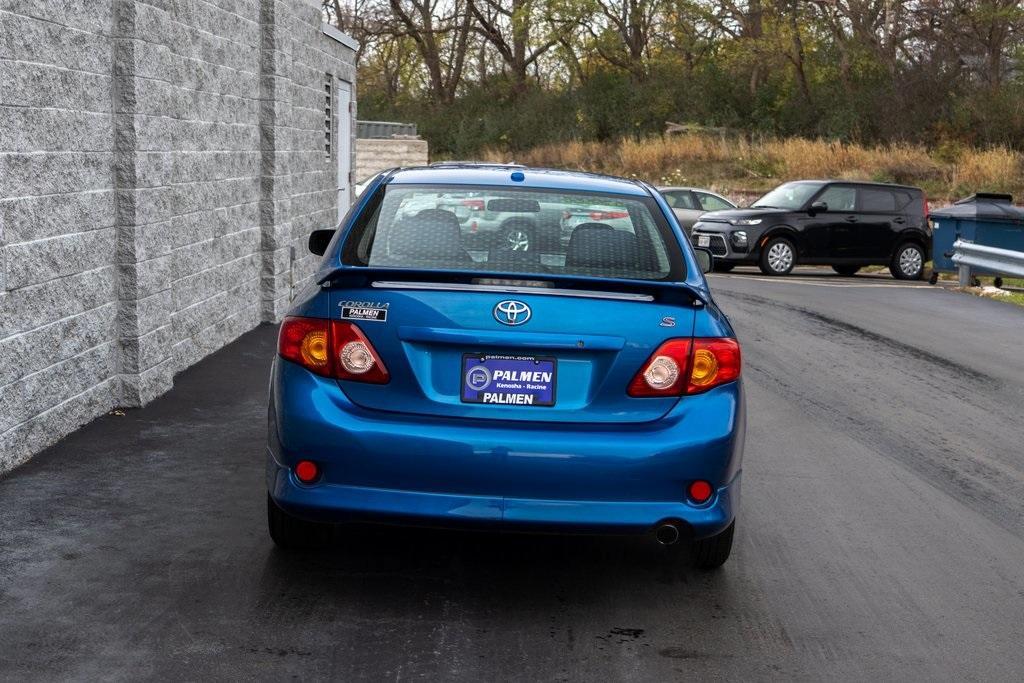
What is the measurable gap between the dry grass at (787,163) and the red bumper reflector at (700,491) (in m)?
31.7

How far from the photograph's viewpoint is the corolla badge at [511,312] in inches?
205

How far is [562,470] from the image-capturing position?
5.12 metres

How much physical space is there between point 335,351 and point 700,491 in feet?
4.74

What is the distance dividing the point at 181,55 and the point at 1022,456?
6415 millimetres

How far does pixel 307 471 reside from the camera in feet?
17.3

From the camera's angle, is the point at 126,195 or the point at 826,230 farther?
the point at 826,230

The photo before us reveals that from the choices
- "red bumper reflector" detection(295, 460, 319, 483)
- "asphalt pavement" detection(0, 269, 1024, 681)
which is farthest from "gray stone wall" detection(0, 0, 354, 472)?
"red bumper reflector" detection(295, 460, 319, 483)

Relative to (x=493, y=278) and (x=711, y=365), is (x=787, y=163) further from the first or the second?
(x=493, y=278)

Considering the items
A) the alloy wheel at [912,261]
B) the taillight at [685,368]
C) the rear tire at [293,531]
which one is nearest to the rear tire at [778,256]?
the alloy wheel at [912,261]

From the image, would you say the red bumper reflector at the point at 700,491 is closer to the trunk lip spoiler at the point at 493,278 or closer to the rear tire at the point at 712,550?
the rear tire at the point at 712,550

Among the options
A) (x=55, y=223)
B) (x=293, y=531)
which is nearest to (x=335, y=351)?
(x=293, y=531)

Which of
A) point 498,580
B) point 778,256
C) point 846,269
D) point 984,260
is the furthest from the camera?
point 846,269

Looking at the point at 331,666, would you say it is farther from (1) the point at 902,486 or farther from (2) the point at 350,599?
(1) the point at 902,486

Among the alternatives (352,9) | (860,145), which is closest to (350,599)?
(860,145)
